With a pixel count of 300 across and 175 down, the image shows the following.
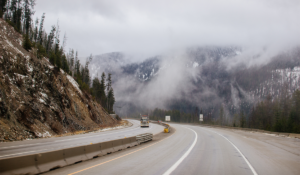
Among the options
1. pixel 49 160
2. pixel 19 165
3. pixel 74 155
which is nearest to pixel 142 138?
pixel 74 155

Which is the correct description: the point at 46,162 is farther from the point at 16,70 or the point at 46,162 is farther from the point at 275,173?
the point at 16,70

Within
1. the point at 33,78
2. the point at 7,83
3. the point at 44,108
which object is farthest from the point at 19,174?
the point at 33,78

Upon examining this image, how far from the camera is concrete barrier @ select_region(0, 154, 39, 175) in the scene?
265 inches

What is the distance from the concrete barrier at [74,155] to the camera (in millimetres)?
9547

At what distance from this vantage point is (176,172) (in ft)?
27.5

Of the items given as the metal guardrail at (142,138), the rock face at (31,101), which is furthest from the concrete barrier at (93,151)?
the rock face at (31,101)

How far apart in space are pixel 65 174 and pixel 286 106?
4027 inches

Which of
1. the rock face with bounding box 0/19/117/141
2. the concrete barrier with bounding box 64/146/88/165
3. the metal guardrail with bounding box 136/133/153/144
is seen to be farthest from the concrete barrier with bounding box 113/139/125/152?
the rock face with bounding box 0/19/117/141

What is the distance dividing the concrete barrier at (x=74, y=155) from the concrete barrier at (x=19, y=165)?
72.7 inches

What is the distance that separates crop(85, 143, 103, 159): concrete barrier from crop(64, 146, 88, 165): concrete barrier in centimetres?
33

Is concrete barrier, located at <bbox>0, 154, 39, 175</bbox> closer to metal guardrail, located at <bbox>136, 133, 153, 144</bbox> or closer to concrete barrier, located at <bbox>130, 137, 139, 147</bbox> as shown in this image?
concrete barrier, located at <bbox>130, 137, 139, 147</bbox>

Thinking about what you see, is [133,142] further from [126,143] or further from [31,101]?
[31,101]

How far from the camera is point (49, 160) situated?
846cm

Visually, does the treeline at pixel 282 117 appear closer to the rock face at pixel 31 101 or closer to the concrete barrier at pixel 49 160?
the rock face at pixel 31 101
